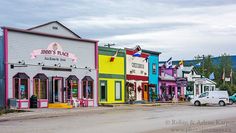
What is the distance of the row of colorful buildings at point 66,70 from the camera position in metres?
36.8

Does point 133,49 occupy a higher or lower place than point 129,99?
higher

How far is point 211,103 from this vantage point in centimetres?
5019

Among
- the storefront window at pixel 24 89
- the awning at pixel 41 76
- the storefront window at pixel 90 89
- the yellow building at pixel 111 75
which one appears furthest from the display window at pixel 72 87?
the storefront window at pixel 24 89

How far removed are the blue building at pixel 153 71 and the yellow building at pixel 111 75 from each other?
676 centimetres

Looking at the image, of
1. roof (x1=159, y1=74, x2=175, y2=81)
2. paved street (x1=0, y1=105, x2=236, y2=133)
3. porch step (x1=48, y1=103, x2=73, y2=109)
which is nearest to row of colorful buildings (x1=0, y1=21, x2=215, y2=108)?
porch step (x1=48, y1=103, x2=73, y2=109)

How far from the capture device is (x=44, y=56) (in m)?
40.0

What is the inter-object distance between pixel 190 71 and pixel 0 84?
39998mm

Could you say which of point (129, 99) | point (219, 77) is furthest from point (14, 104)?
point (219, 77)

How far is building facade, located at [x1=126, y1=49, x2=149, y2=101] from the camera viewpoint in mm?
52125

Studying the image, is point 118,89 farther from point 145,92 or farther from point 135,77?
point 145,92

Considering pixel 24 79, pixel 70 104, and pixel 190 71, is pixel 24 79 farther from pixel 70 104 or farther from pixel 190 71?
pixel 190 71

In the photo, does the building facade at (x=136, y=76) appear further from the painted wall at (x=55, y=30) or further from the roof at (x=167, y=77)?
the painted wall at (x=55, y=30)

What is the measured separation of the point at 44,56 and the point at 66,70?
3.19 m

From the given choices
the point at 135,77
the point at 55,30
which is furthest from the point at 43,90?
the point at 135,77
